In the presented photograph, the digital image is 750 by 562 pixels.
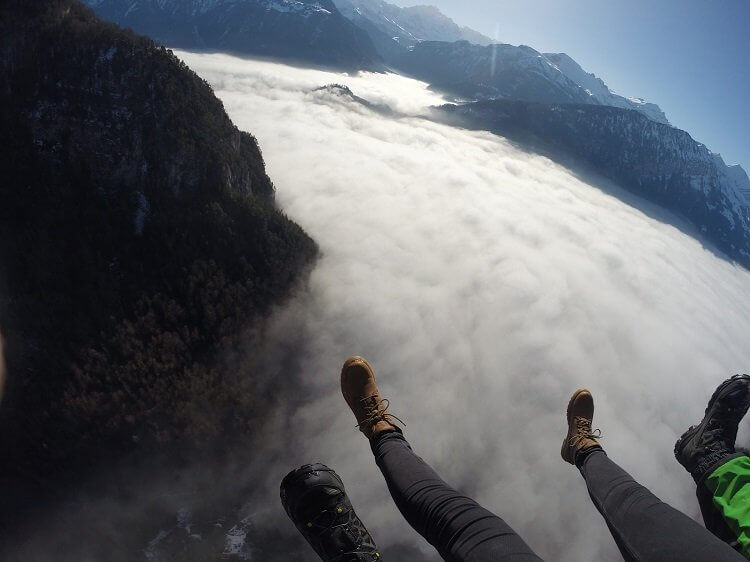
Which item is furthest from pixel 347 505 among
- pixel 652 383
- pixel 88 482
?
pixel 652 383

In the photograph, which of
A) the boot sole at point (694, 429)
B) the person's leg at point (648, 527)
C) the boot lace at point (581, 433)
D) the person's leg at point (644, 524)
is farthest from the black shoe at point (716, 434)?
the person's leg at point (648, 527)

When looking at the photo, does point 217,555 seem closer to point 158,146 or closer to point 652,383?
point 158,146

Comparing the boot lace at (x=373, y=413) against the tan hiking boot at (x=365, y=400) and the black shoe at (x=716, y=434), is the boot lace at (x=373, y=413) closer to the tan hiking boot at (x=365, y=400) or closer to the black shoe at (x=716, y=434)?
the tan hiking boot at (x=365, y=400)

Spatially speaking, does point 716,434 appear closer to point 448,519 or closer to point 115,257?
point 448,519

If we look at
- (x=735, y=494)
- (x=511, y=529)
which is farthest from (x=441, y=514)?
(x=735, y=494)

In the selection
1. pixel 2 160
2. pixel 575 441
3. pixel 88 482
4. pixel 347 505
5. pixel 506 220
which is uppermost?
pixel 506 220

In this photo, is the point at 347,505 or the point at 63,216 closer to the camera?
the point at 347,505
